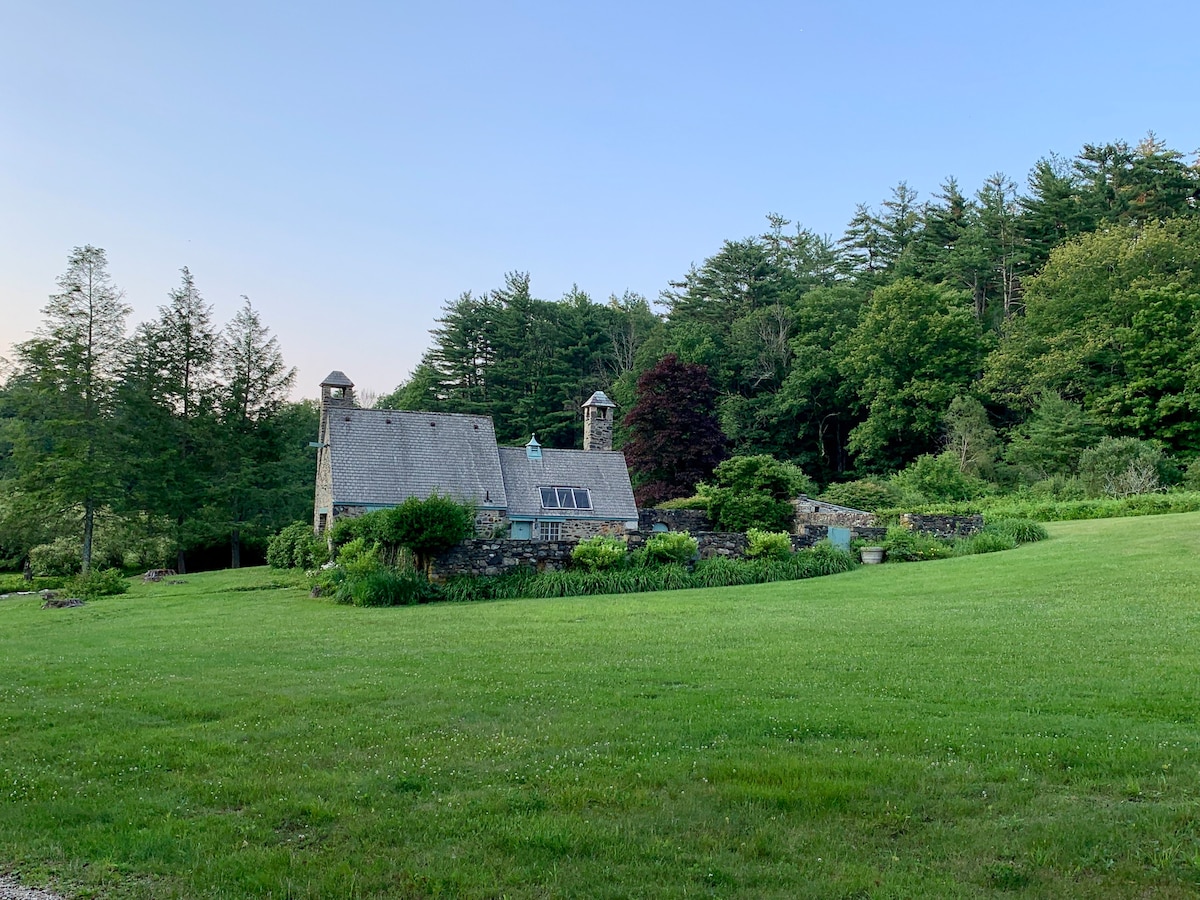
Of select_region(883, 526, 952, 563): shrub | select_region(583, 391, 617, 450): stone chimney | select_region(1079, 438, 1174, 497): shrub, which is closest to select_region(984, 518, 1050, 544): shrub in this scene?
select_region(883, 526, 952, 563): shrub

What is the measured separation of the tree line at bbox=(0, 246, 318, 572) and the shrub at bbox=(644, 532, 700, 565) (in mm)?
22137

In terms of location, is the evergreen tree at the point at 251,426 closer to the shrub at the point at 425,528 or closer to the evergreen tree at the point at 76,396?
the evergreen tree at the point at 76,396

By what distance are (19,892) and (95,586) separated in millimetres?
22300

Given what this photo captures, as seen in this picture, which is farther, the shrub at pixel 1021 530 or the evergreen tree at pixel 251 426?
the evergreen tree at pixel 251 426

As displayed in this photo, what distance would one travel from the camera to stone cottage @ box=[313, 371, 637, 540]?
28125 millimetres

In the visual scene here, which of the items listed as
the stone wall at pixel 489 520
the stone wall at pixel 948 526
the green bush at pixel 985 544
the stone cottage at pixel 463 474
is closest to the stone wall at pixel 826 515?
the stone wall at pixel 948 526

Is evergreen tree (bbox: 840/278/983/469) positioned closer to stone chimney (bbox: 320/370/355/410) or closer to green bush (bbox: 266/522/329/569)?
stone chimney (bbox: 320/370/355/410)

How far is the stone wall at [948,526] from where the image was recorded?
23000 mm

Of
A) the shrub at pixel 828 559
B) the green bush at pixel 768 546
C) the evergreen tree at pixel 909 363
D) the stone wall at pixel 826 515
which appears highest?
the evergreen tree at pixel 909 363

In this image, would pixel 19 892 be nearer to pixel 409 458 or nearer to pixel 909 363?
pixel 409 458

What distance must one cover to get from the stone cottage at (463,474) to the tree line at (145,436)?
9767mm

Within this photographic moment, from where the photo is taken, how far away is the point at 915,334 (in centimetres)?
4634

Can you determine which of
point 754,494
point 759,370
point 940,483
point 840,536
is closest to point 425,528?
point 840,536

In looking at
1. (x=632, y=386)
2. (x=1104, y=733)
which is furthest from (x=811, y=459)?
(x=1104, y=733)
